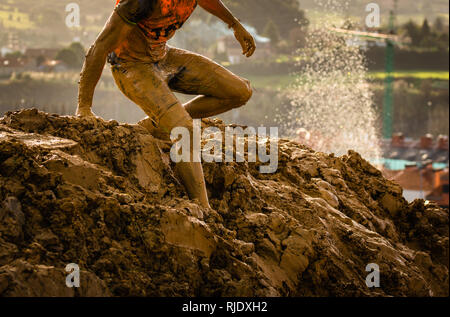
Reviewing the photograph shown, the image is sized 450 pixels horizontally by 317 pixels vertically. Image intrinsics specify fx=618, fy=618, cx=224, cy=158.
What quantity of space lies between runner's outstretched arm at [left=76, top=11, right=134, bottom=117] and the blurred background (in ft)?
20.2

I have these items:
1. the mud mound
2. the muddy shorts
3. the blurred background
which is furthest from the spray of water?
the muddy shorts

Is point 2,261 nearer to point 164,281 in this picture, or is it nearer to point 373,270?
point 164,281

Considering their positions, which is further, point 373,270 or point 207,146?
point 207,146

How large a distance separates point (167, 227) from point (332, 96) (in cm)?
1347

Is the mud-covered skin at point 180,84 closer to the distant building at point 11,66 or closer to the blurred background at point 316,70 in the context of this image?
the blurred background at point 316,70

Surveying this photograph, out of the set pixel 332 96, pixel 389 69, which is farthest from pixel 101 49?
pixel 389 69

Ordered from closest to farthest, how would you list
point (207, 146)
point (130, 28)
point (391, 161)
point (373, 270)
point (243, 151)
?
point (130, 28), point (373, 270), point (207, 146), point (243, 151), point (391, 161)

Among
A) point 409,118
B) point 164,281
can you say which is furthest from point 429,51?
point 164,281

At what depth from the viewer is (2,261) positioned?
7.81 ft

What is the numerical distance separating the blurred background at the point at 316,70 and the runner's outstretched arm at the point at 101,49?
20.2ft

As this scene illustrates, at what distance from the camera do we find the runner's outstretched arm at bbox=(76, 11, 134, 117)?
10.3 feet

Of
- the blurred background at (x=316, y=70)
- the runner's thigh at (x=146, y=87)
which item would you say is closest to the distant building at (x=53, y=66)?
the blurred background at (x=316, y=70)

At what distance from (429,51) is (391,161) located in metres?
4.91

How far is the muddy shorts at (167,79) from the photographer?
324 centimetres
